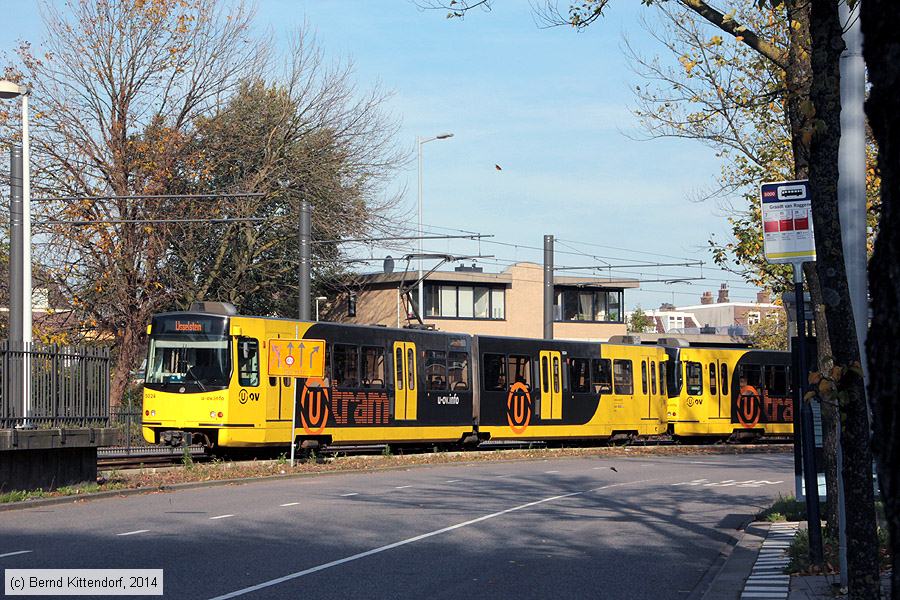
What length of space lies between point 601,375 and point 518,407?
379 centimetres

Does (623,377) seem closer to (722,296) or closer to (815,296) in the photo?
(815,296)

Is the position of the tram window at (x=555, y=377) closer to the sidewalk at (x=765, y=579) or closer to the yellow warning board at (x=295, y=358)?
the yellow warning board at (x=295, y=358)

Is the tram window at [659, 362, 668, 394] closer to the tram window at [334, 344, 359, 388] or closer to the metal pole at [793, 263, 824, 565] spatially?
the tram window at [334, 344, 359, 388]

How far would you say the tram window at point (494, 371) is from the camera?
33.9 metres

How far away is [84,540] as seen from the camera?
1262 centimetres

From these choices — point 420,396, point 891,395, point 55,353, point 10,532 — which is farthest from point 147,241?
point 891,395

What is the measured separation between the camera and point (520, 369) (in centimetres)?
3478

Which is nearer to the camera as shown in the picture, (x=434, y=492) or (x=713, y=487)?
(x=434, y=492)

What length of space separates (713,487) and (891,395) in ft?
62.6

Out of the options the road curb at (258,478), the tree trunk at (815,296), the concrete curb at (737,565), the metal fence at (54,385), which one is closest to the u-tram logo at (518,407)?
the road curb at (258,478)

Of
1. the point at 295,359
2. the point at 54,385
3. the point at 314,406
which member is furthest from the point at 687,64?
the point at 314,406

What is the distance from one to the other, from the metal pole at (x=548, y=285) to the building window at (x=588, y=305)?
34.6m

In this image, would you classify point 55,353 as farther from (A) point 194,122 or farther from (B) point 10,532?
(A) point 194,122

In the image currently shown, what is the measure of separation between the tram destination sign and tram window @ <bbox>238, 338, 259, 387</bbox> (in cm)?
1830
